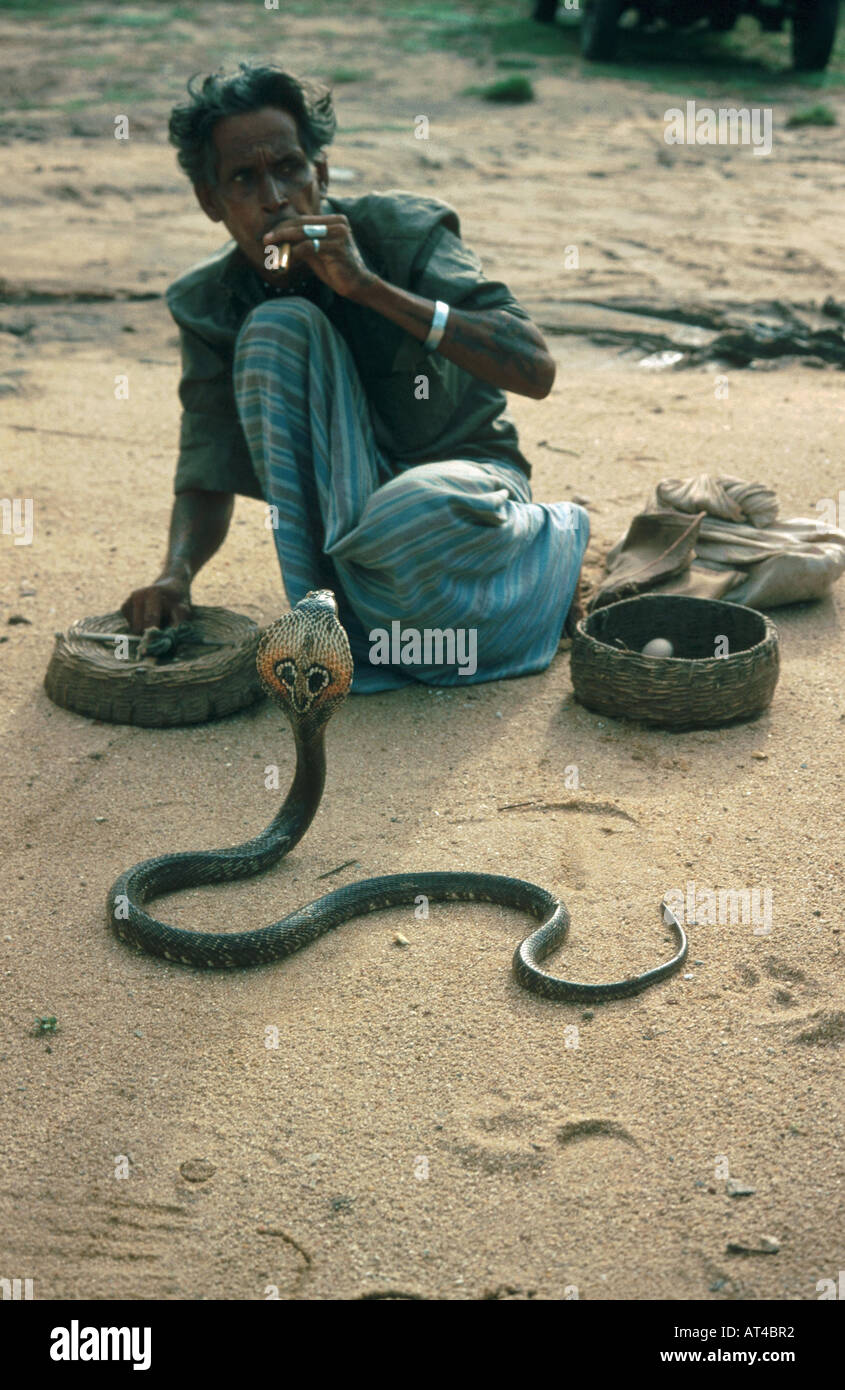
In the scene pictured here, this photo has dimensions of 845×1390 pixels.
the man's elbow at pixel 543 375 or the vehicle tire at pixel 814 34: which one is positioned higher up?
the vehicle tire at pixel 814 34

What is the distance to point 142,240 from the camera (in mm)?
8898

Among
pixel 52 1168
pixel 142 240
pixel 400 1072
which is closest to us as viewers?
pixel 52 1168

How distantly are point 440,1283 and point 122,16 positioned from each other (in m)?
16.1

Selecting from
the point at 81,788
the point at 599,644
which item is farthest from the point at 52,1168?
the point at 599,644

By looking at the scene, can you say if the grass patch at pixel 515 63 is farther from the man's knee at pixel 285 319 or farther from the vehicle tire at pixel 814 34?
the man's knee at pixel 285 319

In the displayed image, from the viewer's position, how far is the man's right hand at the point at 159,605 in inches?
164

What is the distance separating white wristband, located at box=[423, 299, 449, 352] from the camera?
3801 mm

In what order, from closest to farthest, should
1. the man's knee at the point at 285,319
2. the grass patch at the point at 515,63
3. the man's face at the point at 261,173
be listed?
the man's face at the point at 261,173 < the man's knee at the point at 285,319 < the grass patch at the point at 515,63

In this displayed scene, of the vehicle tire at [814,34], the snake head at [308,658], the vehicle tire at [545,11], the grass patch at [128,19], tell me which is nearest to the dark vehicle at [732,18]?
the vehicle tire at [814,34]

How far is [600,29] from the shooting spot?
44.4 feet

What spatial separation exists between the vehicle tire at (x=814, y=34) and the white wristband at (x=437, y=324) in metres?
10.9

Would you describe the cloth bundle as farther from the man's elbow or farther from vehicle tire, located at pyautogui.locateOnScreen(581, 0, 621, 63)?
vehicle tire, located at pyautogui.locateOnScreen(581, 0, 621, 63)

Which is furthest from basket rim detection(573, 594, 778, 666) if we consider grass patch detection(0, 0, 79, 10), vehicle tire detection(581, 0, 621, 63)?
grass patch detection(0, 0, 79, 10)
